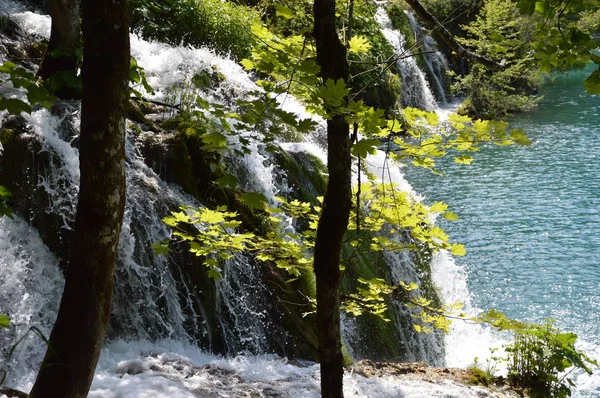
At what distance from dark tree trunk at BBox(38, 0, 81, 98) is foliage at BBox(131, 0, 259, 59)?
3.40m

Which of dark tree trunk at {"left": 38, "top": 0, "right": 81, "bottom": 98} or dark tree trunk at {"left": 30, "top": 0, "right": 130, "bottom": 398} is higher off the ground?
dark tree trunk at {"left": 38, "top": 0, "right": 81, "bottom": 98}

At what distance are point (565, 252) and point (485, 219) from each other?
6.43ft

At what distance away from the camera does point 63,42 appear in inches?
270

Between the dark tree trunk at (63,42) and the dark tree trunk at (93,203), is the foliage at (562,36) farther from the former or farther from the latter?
the dark tree trunk at (63,42)

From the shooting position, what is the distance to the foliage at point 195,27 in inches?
407

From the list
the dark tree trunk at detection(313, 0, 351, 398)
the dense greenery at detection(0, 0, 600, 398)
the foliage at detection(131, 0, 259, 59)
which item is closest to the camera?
the dense greenery at detection(0, 0, 600, 398)

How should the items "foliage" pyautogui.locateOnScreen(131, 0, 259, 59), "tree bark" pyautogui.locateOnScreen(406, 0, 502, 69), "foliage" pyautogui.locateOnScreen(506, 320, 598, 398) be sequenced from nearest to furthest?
"tree bark" pyautogui.locateOnScreen(406, 0, 502, 69) < "foliage" pyautogui.locateOnScreen(506, 320, 598, 398) < "foliage" pyautogui.locateOnScreen(131, 0, 259, 59)

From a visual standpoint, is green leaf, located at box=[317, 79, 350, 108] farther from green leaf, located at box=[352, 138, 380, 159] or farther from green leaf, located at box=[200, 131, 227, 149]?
green leaf, located at box=[200, 131, 227, 149]

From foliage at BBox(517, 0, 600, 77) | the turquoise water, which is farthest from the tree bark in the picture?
the turquoise water

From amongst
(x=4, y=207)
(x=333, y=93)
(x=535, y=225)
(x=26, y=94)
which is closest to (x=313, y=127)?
(x=333, y=93)

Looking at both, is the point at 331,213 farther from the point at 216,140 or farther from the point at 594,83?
the point at 594,83

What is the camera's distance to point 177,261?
5.80 m

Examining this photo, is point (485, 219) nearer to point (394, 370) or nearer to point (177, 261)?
point (394, 370)

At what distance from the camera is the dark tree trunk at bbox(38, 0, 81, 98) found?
6.79 metres
